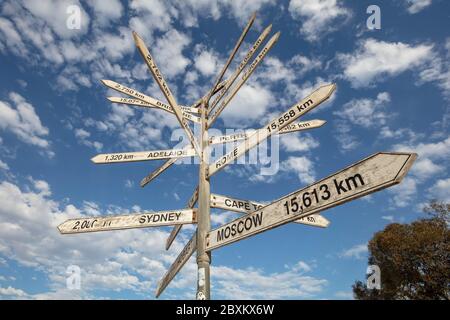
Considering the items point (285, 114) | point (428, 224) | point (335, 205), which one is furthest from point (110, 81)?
point (428, 224)

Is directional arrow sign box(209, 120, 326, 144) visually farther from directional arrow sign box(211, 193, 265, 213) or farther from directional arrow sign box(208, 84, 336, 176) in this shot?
directional arrow sign box(211, 193, 265, 213)

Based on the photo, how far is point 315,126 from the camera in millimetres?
6254

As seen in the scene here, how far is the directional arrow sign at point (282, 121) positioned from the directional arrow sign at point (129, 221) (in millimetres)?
1087

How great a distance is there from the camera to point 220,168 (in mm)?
6039

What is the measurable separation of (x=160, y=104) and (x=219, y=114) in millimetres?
1326

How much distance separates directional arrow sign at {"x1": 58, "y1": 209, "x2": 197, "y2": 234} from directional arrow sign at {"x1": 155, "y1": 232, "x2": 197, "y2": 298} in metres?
0.41

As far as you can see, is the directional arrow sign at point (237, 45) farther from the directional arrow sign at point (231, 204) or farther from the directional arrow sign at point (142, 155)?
the directional arrow sign at point (231, 204)

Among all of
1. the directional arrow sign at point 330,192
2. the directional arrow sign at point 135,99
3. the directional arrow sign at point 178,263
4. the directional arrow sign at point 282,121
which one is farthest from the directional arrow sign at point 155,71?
the directional arrow sign at point 330,192

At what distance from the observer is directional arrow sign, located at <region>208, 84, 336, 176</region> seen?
4.57 meters

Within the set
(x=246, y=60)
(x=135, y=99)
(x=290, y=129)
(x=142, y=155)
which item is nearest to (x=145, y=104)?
(x=135, y=99)

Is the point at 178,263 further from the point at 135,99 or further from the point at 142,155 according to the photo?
the point at 135,99

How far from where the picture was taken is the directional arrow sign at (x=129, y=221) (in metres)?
5.65

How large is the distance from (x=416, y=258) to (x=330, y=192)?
1793 cm

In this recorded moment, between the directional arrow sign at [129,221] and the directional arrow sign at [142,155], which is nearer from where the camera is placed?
the directional arrow sign at [129,221]
